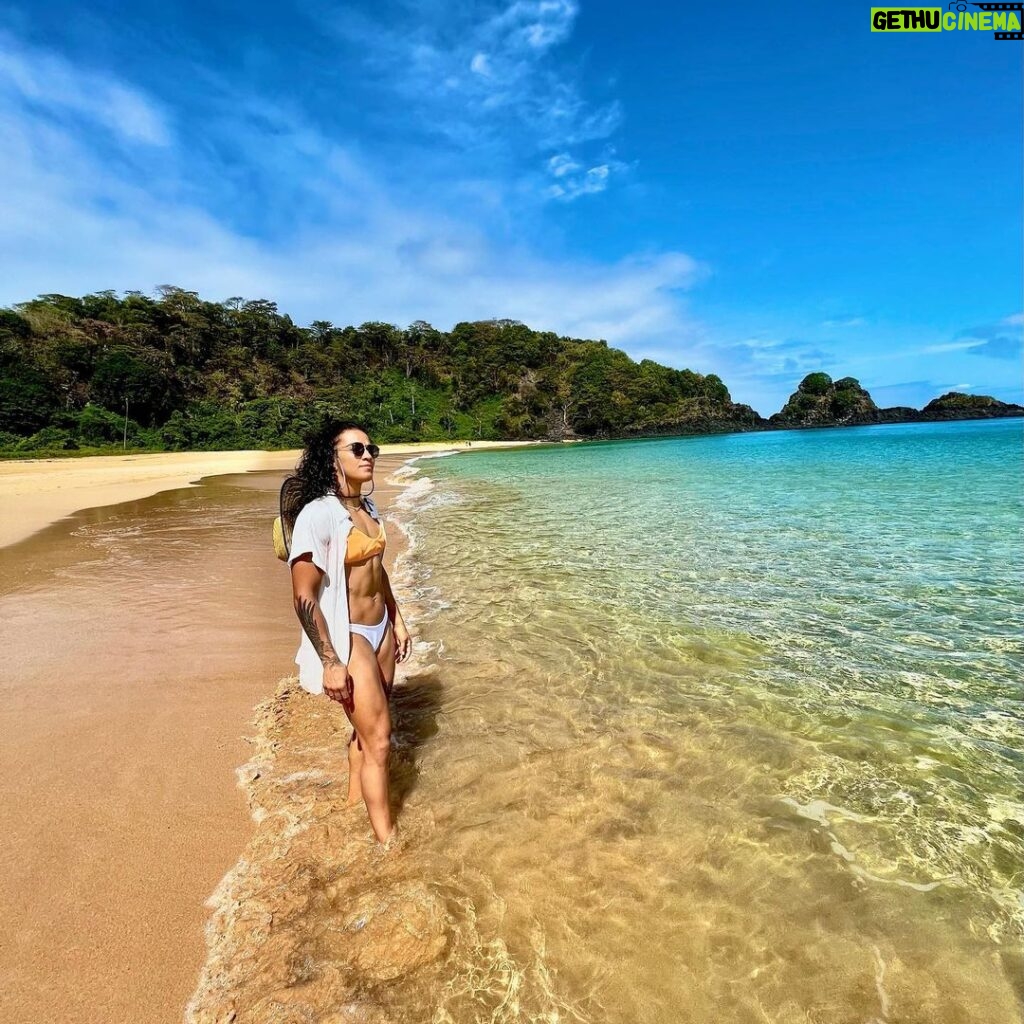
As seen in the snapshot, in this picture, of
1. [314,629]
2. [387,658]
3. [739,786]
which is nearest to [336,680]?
[314,629]

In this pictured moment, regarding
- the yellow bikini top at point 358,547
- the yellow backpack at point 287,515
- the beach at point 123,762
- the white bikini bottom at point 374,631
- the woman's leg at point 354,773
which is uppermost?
the yellow backpack at point 287,515

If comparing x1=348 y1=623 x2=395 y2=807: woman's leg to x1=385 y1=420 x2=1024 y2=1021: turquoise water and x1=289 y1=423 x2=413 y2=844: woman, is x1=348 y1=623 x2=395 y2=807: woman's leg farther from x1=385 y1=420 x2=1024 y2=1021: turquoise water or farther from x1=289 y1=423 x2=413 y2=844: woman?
x1=385 y1=420 x2=1024 y2=1021: turquoise water

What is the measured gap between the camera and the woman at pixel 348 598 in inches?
103

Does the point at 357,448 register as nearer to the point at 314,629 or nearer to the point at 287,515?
the point at 287,515

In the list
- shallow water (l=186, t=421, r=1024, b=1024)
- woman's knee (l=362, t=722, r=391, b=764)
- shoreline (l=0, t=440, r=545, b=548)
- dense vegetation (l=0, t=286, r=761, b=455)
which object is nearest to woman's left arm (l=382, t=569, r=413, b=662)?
woman's knee (l=362, t=722, r=391, b=764)

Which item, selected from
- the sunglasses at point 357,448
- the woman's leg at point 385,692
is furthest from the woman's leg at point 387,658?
the sunglasses at point 357,448

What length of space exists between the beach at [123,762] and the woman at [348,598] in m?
0.90

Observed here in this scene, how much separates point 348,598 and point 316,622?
0.81 feet

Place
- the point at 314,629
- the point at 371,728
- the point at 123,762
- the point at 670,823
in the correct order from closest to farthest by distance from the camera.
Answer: the point at 314,629 → the point at 371,728 → the point at 670,823 → the point at 123,762

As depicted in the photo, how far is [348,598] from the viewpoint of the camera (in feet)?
9.23

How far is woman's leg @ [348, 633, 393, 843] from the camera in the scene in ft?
9.02

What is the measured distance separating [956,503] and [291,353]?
9510 centimetres

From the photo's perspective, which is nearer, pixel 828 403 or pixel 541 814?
pixel 541 814

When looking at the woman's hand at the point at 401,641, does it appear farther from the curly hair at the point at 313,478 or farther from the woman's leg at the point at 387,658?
the curly hair at the point at 313,478
